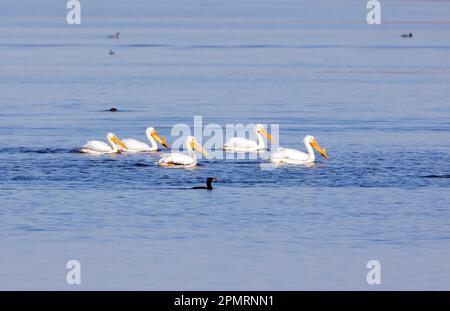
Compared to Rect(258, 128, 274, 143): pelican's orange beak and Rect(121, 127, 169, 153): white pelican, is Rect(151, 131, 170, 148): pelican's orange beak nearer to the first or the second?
Rect(121, 127, 169, 153): white pelican

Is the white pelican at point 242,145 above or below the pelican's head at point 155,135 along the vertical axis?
below

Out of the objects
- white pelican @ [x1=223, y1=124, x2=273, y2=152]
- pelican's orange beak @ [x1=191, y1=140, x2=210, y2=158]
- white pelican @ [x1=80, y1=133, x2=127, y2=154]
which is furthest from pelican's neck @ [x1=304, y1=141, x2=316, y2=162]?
white pelican @ [x1=80, y1=133, x2=127, y2=154]

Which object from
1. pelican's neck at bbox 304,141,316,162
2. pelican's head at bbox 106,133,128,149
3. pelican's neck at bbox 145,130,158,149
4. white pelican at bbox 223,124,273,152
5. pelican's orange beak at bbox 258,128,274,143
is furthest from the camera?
pelican's orange beak at bbox 258,128,274,143

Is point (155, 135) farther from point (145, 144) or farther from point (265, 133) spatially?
point (265, 133)

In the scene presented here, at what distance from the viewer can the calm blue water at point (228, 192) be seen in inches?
584

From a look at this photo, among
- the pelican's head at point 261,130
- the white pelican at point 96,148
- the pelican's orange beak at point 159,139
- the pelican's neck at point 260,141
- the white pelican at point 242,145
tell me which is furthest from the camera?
the pelican's head at point 261,130

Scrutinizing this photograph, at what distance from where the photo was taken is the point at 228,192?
20359 millimetres

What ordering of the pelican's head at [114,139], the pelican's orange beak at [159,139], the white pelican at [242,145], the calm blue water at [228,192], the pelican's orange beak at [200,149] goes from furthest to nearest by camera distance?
the pelican's orange beak at [159,139] → the white pelican at [242,145] → the pelican's head at [114,139] → the pelican's orange beak at [200,149] → the calm blue water at [228,192]

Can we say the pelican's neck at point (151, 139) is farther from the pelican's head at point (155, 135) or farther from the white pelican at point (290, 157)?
the white pelican at point (290, 157)

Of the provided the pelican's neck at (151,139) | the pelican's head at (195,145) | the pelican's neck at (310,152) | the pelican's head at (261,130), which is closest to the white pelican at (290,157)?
the pelican's neck at (310,152)

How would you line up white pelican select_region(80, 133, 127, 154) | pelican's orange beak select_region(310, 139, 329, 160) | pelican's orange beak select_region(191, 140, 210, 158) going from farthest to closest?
pelican's orange beak select_region(191, 140, 210, 158), white pelican select_region(80, 133, 127, 154), pelican's orange beak select_region(310, 139, 329, 160)

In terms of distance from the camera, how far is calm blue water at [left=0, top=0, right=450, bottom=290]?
14836 mm

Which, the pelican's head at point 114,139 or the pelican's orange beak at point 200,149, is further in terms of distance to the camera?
the pelican's head at point 114,139

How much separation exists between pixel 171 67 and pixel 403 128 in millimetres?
24785
